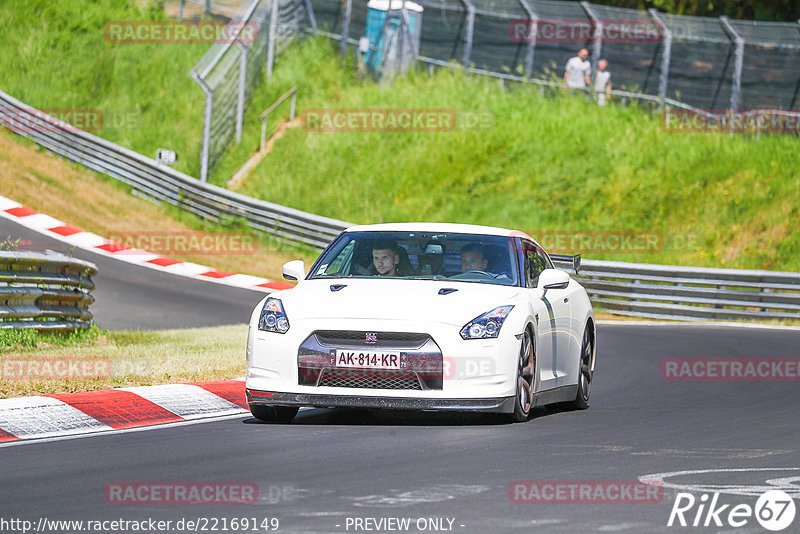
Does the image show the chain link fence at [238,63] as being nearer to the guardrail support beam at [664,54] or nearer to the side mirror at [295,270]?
the guardrail support beam at [664,54]

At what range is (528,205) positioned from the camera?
3144 cm

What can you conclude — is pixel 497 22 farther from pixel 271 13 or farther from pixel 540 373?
pixel 540 373

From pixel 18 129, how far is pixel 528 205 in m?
13.4

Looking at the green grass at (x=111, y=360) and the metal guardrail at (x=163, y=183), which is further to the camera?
the metal guardrail at (x=163, y=183)

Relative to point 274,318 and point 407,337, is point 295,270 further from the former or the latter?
point 407,337

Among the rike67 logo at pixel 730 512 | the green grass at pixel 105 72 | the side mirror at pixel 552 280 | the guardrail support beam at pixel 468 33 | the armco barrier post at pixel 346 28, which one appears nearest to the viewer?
the rike67 logo at pixel 730 512

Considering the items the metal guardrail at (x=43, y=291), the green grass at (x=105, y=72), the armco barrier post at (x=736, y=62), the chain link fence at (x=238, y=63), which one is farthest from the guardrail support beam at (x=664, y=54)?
the metal guardrail at (x=43, y=291)

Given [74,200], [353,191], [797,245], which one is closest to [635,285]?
[797,245]

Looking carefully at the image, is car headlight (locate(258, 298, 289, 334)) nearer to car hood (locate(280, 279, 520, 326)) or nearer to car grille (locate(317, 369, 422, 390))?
car hood (locate(280, 279, 520, 326))

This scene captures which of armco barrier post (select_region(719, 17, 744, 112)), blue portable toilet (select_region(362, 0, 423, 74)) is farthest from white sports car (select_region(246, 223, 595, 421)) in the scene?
blue portable toilet (select_region(362, 0, 423, 74))

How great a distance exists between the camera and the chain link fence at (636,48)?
3089cm

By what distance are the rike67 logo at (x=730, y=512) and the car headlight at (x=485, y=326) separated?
2.86 m

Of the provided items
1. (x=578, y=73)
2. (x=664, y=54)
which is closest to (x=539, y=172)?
(x=578, y=73)

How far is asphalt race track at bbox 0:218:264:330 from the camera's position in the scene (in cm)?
2064
